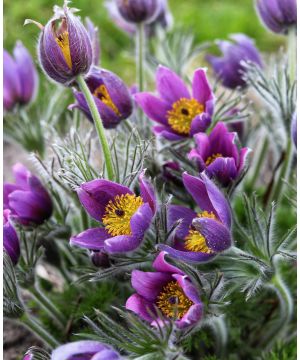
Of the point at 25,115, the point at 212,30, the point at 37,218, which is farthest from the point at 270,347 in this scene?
the point at 212,30

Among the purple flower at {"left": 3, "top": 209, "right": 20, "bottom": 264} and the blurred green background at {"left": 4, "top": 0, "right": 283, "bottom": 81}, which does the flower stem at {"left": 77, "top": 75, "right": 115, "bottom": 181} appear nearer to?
the purple flower at {"left": 3, "top": 209, "right": 20, "bottom": 264}

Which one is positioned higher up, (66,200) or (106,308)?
(66,200)

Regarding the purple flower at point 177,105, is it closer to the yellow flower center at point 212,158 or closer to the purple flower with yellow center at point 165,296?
the yellow flower center at point 212,158

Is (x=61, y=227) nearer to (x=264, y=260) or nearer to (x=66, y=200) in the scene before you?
(x=66, y=200)

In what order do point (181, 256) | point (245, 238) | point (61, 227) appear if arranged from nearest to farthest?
1. point (181, 256)
2. point (245, 238)
3. point (61, 227)

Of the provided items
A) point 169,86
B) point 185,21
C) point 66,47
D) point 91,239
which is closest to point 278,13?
point 169,86

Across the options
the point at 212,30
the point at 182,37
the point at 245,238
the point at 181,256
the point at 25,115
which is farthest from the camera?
the point at 212,30
